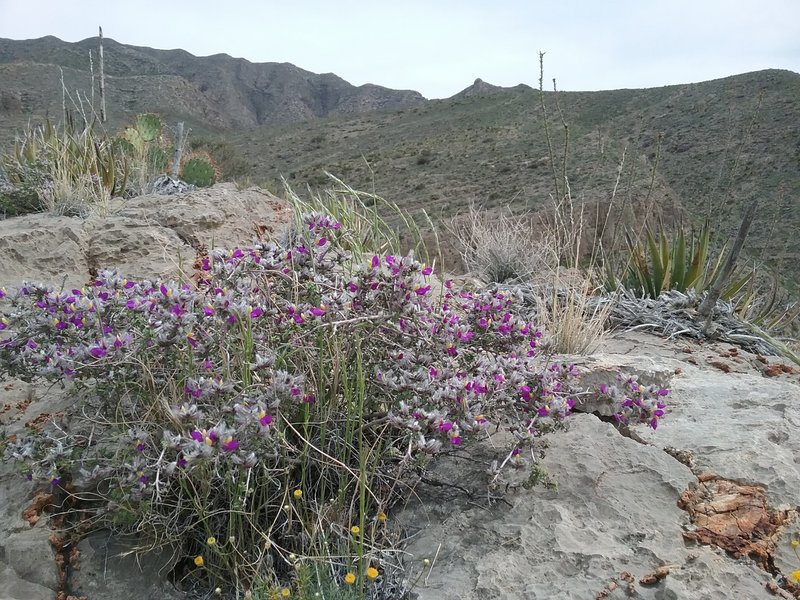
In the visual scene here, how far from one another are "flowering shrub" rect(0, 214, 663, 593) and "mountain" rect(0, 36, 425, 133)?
64.2 feet

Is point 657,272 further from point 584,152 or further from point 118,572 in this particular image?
point 584,152

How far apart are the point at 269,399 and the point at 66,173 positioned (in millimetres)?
4835

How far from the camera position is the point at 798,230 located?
17.3 metres

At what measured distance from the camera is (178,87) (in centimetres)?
5756

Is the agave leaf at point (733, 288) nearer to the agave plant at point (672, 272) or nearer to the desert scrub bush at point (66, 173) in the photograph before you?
the agave plant at point (672, 272)

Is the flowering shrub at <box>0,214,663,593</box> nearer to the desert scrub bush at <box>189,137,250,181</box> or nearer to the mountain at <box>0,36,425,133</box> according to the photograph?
the desert scrub bush at <box>189,137,250,181</box>

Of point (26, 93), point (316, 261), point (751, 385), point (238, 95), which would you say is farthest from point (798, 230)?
point (238, 95)

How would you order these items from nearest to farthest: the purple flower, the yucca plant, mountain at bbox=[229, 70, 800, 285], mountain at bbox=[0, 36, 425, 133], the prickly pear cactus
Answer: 1. the purple flower
2. the yucca plant
3. the prickly pear cactus
4. mountain at bbox=[229, 70, 800, 285]
5. mountain at bbox=[0, 36, 425, 133]

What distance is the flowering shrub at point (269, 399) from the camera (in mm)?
2096

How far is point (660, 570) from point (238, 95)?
10553 cm

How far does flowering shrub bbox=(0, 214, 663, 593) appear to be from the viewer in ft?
6.88

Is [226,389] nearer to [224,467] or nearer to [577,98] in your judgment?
[224,467]

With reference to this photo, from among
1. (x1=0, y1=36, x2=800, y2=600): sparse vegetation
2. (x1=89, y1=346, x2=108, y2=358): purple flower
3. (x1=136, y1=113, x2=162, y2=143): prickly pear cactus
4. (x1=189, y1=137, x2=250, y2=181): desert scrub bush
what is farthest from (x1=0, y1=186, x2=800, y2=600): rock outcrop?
(x1=189, y1=137, x2=250, y2=181): desert scrub bush

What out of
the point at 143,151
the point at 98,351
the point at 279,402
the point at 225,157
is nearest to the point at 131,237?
the point at 98,351
